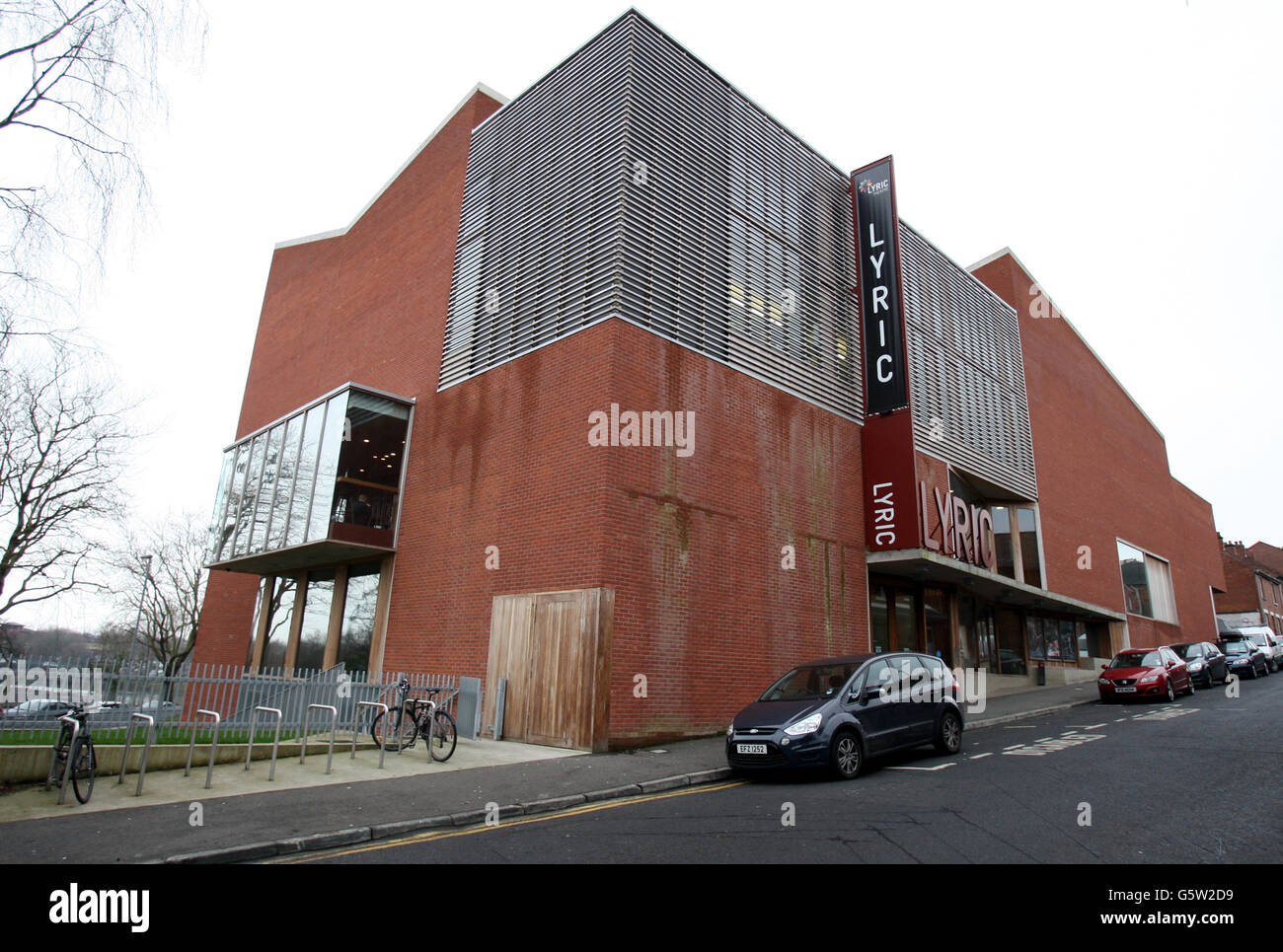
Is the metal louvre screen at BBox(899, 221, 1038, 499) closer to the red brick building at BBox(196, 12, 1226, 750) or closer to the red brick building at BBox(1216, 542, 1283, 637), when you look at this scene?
the red brick building at BBox(196, 12, 1226, 750)

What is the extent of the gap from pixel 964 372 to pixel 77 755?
79.2 ft

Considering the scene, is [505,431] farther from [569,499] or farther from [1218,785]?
[1218,785]

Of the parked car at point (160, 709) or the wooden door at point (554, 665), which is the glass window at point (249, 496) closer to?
the wooden door at point (554, 665)

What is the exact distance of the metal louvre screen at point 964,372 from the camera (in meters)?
21.9

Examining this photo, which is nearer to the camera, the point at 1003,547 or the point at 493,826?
the point at 493,826

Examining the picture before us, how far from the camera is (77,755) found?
7.80 m

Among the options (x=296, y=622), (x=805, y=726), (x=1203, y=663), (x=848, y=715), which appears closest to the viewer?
(x=805, y=726)

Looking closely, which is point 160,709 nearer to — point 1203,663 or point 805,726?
point 805,726

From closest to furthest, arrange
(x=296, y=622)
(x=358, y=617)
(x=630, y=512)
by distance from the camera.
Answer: (x=630, y=512), (x=358, y=617), (x=296, y=622)

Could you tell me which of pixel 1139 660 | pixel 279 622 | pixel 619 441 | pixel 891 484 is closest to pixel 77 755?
pixel 619 441

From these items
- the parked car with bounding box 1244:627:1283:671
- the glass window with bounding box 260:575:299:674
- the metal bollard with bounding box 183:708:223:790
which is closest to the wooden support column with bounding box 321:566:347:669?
the glass window with bounding box 260:575:299:674
